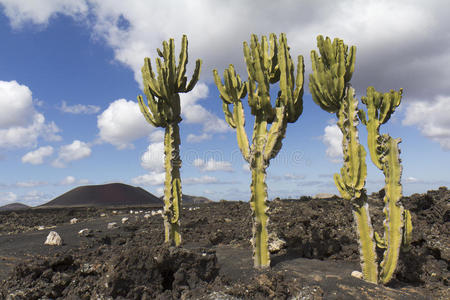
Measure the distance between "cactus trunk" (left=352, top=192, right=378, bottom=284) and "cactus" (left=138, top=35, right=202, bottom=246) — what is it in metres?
4.18

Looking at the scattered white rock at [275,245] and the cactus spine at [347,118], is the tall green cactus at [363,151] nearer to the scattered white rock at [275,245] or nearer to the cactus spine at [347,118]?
the cactus spine at [347,118]

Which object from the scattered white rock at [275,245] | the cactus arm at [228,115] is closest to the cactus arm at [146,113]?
the cactus arm at [228,115]

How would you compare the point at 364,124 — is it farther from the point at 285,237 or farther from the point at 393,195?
the point at 285,237

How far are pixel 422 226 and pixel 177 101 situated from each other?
6.73 meters

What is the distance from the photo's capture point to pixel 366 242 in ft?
16.2

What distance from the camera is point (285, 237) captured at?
7.51 m

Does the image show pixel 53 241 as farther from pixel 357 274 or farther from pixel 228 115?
pixel 357 274

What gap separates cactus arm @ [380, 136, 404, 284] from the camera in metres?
4.77

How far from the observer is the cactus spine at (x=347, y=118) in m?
4.95

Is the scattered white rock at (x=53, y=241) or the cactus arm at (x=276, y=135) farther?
the scattered white rock at (x=53, y=241)

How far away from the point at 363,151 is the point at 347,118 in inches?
23.0

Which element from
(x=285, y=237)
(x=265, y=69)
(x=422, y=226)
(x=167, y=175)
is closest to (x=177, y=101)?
(x=167, y=175)

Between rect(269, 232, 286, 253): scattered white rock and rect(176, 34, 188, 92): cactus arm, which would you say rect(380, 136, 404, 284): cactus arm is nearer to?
rect(269, 232, 286, 253): scattered white rock

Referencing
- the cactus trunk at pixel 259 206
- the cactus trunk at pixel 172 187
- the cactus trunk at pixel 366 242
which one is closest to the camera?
the cactus trunk at pixel 366 242
